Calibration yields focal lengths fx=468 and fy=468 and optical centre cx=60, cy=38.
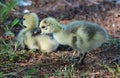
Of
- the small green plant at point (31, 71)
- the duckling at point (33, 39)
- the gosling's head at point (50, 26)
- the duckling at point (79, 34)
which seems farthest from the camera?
the duckling at point (33, 39)

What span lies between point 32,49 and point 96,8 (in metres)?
2.20

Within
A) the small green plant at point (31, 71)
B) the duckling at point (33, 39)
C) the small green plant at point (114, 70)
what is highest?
the duckling at point (33, 39)

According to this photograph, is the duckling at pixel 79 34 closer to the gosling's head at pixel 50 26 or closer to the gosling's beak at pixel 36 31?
the gosling's head at pixel 50 26

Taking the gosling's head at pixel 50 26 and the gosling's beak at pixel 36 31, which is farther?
the gosling's beak at pixel 36 31

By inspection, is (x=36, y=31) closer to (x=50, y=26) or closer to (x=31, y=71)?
(x=50, y=26)

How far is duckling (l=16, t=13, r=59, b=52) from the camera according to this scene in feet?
17.3

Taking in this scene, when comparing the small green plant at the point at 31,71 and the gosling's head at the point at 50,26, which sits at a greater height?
the gosling's head at the point at 50,26

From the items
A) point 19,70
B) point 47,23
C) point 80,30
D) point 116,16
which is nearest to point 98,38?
point 80,30

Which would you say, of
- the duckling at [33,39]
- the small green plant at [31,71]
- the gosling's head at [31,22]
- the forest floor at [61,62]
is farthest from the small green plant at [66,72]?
the gosling's head at [31,22]

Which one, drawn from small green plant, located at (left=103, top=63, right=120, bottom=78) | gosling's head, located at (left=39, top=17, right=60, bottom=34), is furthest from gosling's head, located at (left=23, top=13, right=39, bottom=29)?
small green plant, located at (left=103, top=63, right=120, bottom=78)

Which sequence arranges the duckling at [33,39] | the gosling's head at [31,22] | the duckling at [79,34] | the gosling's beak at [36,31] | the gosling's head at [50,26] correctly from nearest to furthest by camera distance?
the duckling at [79,34]
the gosling's head at [50,26]
the gosling's beak at [36,31]
the duckling at [33,39]
the gosling's head at [31,22]

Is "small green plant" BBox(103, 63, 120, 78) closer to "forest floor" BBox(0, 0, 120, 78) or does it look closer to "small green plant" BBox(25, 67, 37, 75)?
"forest floor" BBox(0, 0, 120, 78)

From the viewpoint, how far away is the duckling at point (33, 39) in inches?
207

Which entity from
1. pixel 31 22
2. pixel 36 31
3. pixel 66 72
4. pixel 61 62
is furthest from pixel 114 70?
pixel 31 22
